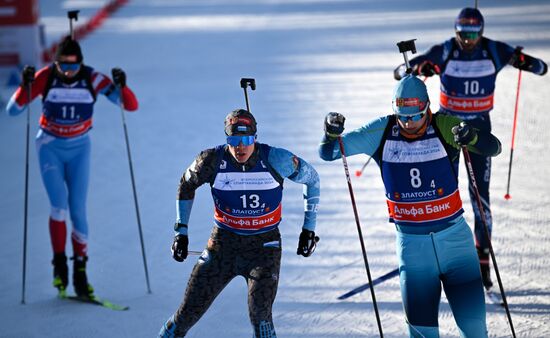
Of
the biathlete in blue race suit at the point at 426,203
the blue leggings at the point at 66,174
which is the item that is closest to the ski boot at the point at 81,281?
the blue leggings at the point at 66,174

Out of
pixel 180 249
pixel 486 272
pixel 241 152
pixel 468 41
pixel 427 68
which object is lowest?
pixel 486 272

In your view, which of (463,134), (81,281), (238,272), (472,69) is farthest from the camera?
(472,69)

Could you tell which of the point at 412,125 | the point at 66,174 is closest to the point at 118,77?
the point at 66,174

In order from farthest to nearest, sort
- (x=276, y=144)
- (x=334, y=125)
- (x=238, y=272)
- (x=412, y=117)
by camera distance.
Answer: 1. (x=276, y=144)
2. (x=238, y=272)
3. (x=334, y=125)
4. (x=412, y=117)

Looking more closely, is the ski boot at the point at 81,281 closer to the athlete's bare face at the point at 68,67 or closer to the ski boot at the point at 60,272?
the ski boot at the point at 60,272

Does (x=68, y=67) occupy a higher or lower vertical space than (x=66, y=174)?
higher

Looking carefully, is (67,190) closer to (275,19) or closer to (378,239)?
(378,239)

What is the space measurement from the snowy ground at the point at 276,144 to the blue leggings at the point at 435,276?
4.24 ft

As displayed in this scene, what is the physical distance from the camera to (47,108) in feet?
24.3

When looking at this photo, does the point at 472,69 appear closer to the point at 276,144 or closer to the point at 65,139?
the point at 65,139

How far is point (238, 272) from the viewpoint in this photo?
5.52m

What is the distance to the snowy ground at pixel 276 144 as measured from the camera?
7.05m

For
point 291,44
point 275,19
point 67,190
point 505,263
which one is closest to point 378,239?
point 505,263

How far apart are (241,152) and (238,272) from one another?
686mm
